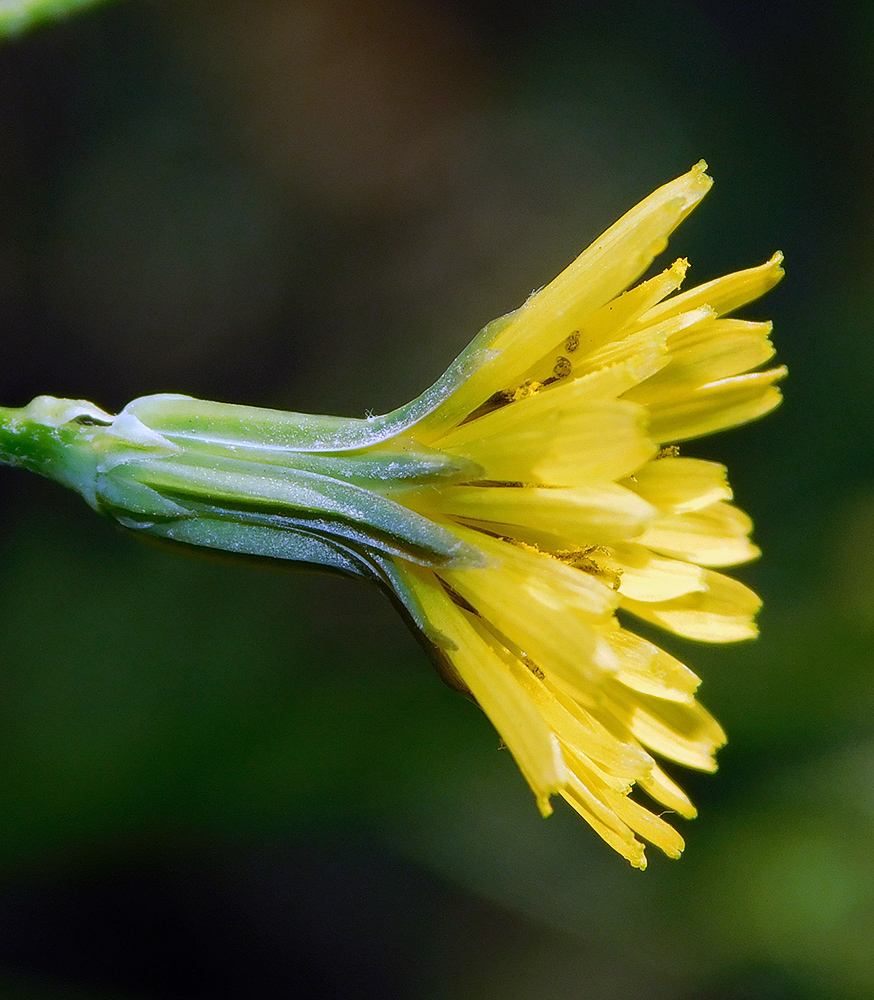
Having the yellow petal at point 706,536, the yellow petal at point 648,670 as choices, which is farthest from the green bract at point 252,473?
the yellow petal at point 706,536

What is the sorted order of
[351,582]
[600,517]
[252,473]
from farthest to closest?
[351,582] → [252,473] → [600,517]

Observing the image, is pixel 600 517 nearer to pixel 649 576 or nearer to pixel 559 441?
pixel 559 441

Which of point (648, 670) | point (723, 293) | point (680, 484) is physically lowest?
point (648, 670)

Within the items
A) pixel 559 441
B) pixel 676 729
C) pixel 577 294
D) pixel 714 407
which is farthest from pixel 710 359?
pixel 676 729

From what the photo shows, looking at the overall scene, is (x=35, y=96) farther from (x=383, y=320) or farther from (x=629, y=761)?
(x=629, y=761)

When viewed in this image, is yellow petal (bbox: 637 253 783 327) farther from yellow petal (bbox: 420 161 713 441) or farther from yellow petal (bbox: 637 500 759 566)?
yellow petal (bbox: 637 500 759 566)

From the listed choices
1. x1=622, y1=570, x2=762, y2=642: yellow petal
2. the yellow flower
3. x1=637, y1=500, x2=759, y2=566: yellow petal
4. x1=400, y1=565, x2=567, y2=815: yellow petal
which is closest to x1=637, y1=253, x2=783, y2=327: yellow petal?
the yellow flower

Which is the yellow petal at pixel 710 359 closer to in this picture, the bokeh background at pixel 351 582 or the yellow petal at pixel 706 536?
the yellow petal at pixel 706 536

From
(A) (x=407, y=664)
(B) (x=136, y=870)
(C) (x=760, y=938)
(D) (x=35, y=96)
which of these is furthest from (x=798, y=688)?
(D) (x=35, y=96)
